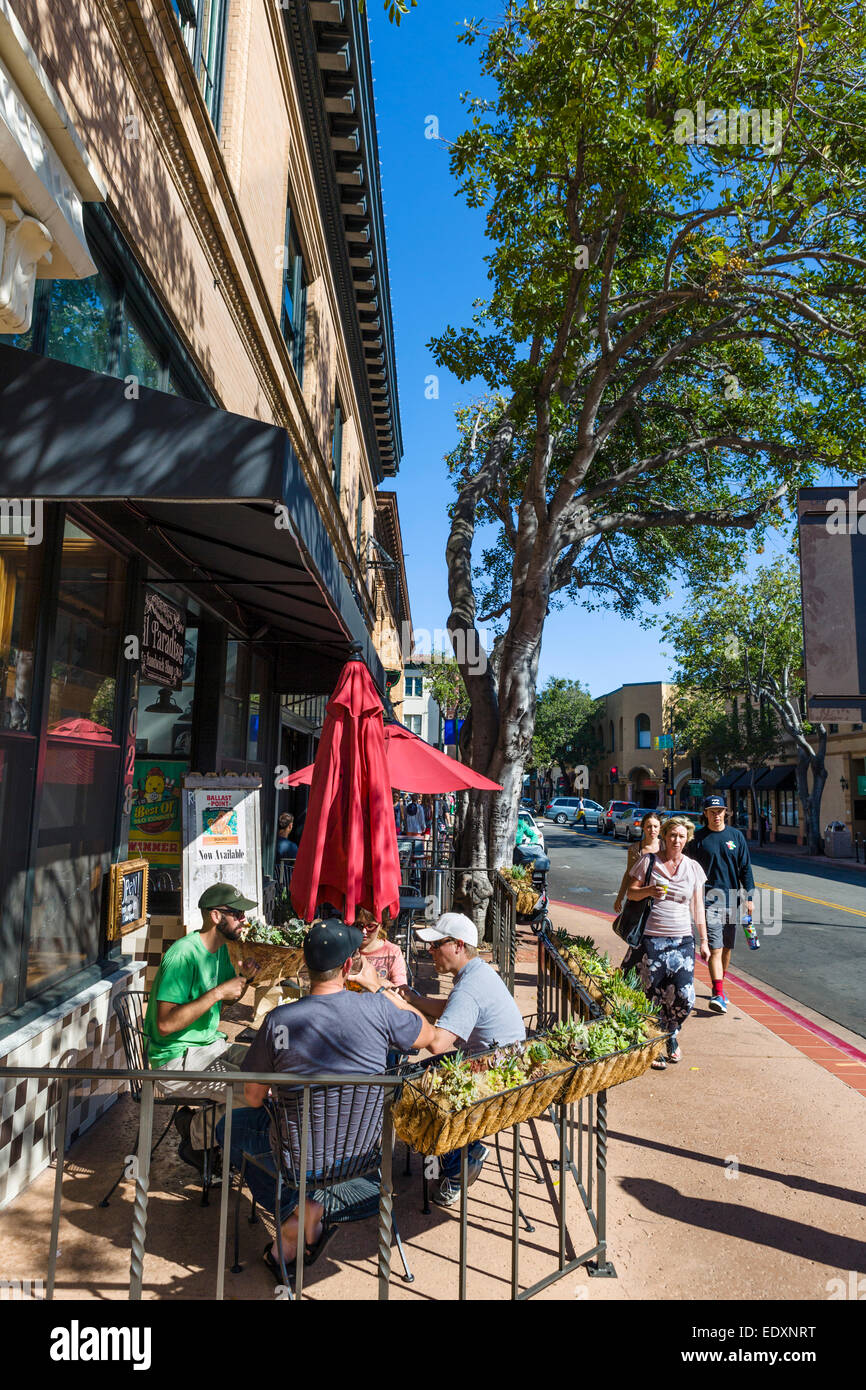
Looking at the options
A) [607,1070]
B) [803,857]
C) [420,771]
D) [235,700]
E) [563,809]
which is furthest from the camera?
[563,809]

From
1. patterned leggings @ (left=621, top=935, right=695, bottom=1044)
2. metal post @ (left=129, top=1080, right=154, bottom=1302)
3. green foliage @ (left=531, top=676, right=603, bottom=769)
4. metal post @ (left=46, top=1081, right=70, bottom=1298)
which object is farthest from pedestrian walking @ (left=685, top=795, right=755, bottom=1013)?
green foliage @ (left=531, top=676, right=603, bottom=769)

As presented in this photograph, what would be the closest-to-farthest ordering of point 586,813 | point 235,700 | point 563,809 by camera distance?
1. point 235,700
2. point 586,813
3. point 563,809

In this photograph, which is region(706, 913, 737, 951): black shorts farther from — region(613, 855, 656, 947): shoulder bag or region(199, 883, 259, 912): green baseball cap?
region(199, 883, 259, 912): green baseball cap

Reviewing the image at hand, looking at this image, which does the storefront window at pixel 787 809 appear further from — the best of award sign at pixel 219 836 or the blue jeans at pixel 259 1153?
the blue jeans at pixel 259 1153

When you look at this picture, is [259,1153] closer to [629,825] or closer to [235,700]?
[235,700]

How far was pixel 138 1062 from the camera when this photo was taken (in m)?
5.06

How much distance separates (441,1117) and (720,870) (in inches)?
226

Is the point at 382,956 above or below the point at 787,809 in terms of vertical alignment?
below

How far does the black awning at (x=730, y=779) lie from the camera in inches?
2022

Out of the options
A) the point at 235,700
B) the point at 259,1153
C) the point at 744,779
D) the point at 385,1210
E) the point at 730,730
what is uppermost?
the point at 730,730

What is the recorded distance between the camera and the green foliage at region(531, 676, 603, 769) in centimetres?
7875

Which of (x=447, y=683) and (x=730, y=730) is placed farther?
(x=730, y=730)

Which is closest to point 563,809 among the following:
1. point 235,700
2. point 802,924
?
point 802,924
